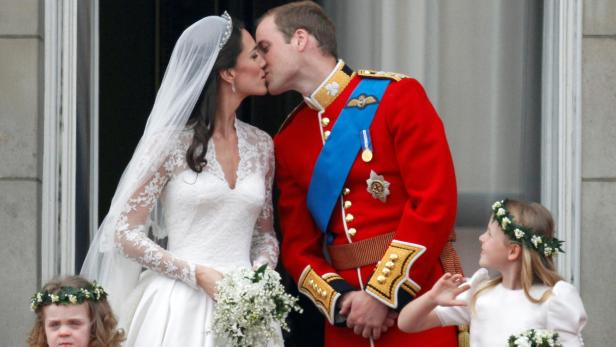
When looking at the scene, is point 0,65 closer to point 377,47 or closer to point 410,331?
point 377,47

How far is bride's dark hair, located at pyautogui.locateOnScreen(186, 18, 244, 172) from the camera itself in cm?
709

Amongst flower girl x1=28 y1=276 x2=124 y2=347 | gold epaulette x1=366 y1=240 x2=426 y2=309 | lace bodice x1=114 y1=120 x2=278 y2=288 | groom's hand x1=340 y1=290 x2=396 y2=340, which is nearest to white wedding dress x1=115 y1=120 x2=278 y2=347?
lace bodice x1=114 y1=120 x2=278 y2=288

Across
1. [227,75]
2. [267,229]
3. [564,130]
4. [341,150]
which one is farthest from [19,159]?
[564,130]

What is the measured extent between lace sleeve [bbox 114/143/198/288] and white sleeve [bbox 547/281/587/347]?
141 cm

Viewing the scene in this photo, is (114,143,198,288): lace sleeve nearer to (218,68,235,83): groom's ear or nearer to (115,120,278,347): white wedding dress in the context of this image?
(115,120,278,347): white wedding dress

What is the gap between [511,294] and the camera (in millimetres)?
6410

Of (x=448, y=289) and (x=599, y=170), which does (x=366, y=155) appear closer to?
(x=448, y=289)

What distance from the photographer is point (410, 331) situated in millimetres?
6594

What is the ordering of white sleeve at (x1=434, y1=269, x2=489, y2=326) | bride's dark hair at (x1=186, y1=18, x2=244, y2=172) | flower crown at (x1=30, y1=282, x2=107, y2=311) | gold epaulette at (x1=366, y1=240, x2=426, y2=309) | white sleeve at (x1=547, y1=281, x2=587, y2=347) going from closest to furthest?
white sleeve at (x1=547, y1=281, x2=587, y2=347) < white sleeve at (x1=434, y1=269, x2=489, y2=326) < flower crown at (x1=30, y1=282, x2=107, y2=311) < gold epaulette at (x1=366, y1=240, x2=426, y2=309) < bride's dark hair at (x1=186, y1=18, x2=244, y2=172)

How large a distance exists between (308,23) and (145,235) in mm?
1073

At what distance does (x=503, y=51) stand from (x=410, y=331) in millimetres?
1685

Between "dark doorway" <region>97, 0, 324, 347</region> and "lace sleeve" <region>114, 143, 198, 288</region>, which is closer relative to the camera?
"lace sleeve" <region>114, 143, 198, 288</region>

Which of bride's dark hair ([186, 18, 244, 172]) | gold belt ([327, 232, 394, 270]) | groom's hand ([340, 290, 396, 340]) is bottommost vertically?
groom's hand ([340, 290, 396, 340])

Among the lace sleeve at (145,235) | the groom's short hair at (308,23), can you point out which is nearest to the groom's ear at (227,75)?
the groom's short hair at (308,23)
